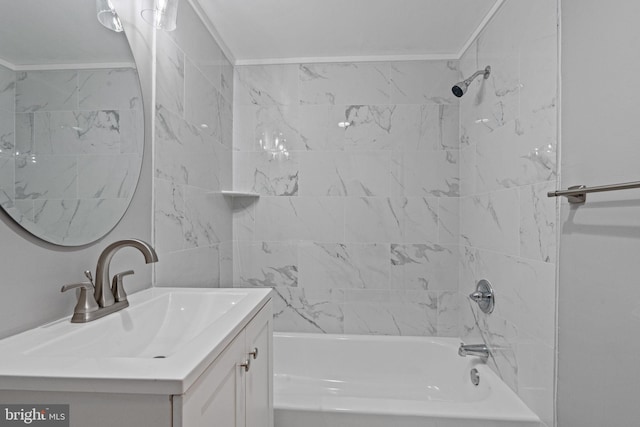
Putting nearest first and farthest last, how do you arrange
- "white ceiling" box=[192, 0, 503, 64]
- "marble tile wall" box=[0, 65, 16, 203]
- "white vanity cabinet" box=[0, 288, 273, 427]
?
"white vanity cabinet" box=[0, 288, 273, 427]
"marble tile wall" box=[0, 65, 16, 203]
"white ceiling" box=[192, 0, 503, 64]

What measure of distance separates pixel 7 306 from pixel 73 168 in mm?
397

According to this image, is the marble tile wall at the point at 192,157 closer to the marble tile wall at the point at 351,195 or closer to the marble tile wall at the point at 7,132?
the marble tile wall at the point at 351,195

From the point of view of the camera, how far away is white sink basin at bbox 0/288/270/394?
22.3 inches

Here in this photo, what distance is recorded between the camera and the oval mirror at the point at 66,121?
0.82 m

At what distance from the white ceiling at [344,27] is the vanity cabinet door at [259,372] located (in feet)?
5.20

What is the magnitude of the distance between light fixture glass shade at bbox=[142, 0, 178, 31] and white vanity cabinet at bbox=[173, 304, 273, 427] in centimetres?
112

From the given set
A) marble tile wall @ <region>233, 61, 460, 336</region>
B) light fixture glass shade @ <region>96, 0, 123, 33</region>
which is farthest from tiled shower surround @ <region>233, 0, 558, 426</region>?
light fixture glass shade @ <region>96, 0, 123, 33</region>

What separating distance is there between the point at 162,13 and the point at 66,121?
1.96 feet

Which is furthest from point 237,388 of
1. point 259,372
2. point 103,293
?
point 103,293

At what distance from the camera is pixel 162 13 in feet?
4.30

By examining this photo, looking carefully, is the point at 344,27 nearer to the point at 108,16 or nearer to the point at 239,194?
the point at 239,194

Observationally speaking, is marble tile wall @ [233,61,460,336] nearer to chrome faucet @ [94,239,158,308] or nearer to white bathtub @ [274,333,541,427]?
white bathtub @ [274,333,541,427]

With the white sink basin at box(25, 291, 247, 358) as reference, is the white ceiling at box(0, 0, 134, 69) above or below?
above

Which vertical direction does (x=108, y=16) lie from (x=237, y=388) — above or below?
above
